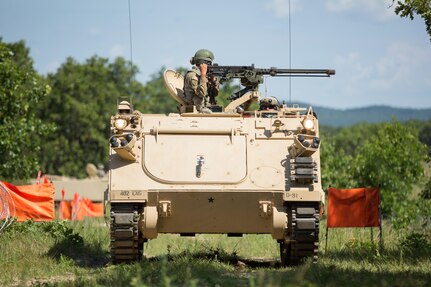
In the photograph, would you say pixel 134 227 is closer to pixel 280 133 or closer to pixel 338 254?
pixel 280 133

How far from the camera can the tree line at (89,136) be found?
29.1 m

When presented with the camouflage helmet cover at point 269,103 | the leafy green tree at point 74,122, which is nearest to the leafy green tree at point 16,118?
the camouflage helmet cover at point 269,103

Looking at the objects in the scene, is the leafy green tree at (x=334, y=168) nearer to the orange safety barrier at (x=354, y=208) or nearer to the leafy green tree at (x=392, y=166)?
the leafy green tree at (x=392, y=166)

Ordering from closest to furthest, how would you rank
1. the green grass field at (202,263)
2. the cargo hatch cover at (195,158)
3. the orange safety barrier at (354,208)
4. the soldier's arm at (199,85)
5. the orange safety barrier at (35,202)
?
the green grass field at (202,263) < the cargo hatch cover at (195,158) < the soldier's arm at (199,85) < the orange safety barrier at (354,208) < the orange safety barrier at (35,202)

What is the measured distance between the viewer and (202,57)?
16016 mm

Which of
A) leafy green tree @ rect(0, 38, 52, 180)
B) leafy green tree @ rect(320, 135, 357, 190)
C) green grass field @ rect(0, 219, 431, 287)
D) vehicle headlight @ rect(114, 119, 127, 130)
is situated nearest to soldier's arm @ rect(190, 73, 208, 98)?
vehicle headlight @ rect(114, 119, 127, 130)

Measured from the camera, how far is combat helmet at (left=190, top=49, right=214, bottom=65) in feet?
52.5

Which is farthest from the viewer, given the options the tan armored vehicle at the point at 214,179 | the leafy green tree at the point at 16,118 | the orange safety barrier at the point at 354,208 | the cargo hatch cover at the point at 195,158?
the leafy green tree at the point at 16,118

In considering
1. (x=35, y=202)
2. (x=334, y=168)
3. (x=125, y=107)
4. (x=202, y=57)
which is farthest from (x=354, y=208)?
(x=334, y=168)

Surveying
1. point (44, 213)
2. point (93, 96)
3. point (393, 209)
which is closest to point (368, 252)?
point (44, 213)

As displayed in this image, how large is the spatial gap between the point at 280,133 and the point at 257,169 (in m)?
0.75

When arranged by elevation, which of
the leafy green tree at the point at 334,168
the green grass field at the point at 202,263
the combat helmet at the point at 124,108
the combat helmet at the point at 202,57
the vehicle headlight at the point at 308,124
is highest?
the combat helmet at the point at 202,57

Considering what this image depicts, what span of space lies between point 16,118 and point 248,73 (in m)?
15.4

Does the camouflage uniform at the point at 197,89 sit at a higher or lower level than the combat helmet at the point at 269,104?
higher
